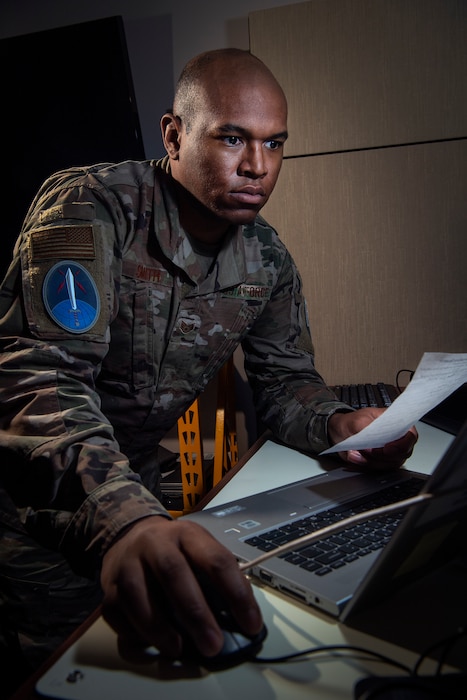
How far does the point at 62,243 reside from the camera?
0.76 metres

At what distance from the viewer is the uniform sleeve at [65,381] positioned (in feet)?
1.72

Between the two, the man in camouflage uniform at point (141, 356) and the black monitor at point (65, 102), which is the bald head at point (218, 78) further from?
the black monitor at point (65, 102)

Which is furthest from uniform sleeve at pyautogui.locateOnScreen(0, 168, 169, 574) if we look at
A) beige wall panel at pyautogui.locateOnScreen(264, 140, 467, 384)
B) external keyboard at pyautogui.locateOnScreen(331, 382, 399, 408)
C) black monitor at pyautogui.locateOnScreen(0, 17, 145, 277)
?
beige wall panel at pyautogui.locateOnScreen(264, 140, 467, 384)

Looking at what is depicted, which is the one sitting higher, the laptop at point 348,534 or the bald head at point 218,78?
the bald head at point 218,78

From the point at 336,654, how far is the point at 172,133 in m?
0.95

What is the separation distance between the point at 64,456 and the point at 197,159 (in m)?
0.63

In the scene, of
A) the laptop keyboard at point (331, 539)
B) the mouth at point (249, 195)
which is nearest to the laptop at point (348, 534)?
the laptop keyboard at point (331, 539)

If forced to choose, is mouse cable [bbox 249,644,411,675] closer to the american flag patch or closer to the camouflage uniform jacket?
the camouflage uniform jacket

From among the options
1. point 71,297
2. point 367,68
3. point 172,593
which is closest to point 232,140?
point 71,297

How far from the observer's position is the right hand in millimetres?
365

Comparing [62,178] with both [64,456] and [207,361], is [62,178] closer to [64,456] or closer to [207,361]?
[207,361]

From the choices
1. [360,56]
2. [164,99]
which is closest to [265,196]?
[360,56]

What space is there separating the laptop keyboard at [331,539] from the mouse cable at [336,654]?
0.25 feet

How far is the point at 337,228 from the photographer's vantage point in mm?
1728
